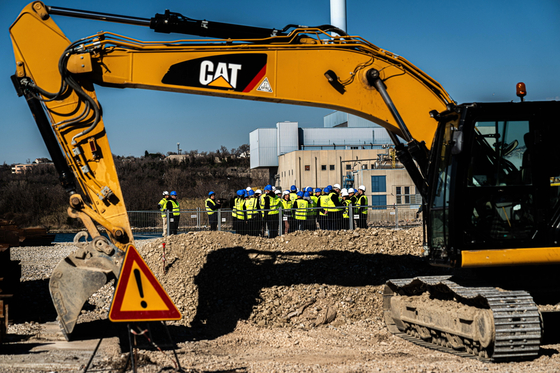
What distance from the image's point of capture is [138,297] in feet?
16.8

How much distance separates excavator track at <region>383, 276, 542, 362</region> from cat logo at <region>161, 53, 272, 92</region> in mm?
3569

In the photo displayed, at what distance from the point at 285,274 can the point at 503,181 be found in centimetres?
515

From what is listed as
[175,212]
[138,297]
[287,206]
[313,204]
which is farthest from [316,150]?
[138,297]

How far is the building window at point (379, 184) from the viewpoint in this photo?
28656 millimetres

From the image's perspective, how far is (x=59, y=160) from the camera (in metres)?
6.85

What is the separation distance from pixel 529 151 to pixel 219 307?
5.66 m

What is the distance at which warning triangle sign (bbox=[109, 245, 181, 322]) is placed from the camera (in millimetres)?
5070

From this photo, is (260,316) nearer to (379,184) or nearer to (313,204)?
(313,204)

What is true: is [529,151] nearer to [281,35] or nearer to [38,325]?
[281,35]

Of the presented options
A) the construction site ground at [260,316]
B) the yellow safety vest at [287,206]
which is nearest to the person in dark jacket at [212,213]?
the yellow safety vest at [287,206]

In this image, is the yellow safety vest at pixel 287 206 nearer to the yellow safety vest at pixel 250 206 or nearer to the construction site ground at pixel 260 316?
the yellow safety vest at pixel 250 206

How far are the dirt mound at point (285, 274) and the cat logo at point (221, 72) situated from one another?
12.7 ft

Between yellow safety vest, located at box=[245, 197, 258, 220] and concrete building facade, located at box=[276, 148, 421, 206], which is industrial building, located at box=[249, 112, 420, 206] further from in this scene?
yellow safety vest, located at box=[245, 197, 258, 220]

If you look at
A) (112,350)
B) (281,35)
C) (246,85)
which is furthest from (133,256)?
(281,35)
